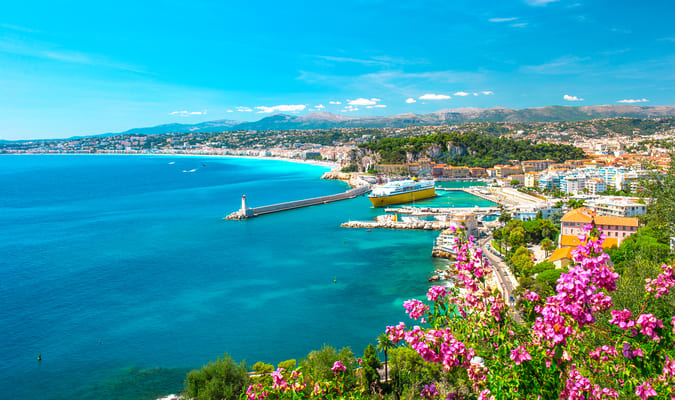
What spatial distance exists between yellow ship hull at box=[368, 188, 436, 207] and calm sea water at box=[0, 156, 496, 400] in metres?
2.46

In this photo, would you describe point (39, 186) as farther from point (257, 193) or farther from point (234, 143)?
point (234, 143)

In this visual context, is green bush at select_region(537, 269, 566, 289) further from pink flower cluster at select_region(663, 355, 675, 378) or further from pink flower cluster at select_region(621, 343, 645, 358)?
pink flower cluster at select_region(621, 343, 645, 358)

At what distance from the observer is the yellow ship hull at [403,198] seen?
24.0 meters

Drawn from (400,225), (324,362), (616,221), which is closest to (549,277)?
(616,221)

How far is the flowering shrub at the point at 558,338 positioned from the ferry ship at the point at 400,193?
72.3 feet

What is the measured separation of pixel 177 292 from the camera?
1095 centimetres

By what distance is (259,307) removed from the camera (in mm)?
9844

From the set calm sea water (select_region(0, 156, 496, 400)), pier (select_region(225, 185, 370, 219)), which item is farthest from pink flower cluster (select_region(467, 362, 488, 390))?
pier (select_region(225, 185, 370, 219))

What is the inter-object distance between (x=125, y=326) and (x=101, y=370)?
1729mm

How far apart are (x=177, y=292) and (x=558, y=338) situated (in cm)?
1074

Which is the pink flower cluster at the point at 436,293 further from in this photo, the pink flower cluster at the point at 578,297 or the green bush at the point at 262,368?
the green bush at the point at 262,368

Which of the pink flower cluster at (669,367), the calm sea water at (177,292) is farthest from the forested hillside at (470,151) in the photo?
the pink flower cluster at (669,367)

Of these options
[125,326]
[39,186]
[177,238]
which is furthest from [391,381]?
[39,186]

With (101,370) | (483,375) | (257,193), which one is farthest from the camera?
(257,193)
